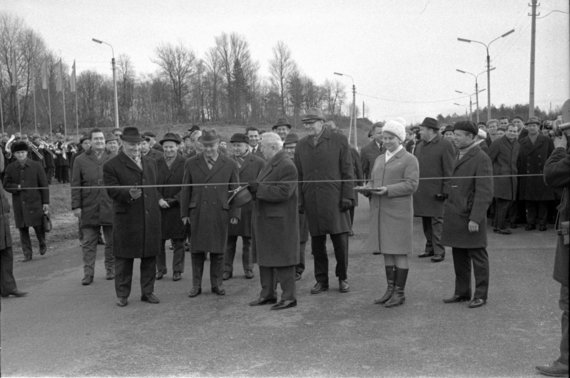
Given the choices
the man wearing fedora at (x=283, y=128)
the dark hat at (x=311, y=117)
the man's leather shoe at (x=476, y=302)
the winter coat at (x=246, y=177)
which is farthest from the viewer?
the man wearing fedora at (x=283, y=128)

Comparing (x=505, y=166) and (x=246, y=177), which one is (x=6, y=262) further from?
(x=505, y=166)

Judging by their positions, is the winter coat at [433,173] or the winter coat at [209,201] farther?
the winter coat at [433,173]

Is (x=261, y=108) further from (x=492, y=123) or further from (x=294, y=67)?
(x=492, y=123)

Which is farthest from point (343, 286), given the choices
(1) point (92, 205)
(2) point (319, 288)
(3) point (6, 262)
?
(3) point (6, 262)

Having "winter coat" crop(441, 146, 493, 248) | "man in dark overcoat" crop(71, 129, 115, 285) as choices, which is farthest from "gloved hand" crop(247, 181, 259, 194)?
"man in dark overcoat" crop(71, 129, 115, 285)

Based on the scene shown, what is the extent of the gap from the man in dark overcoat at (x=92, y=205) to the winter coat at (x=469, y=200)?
194 inches

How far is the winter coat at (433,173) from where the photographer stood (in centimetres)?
959

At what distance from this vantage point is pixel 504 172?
11.7 metres

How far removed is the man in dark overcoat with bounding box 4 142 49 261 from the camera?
33.5 ft

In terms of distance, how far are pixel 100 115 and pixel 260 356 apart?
1669 inches

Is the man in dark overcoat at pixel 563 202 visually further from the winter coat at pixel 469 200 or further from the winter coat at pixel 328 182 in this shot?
the winter coat at pixel 328 182

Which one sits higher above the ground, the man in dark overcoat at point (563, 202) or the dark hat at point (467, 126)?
the dark hat at point (467, 126)

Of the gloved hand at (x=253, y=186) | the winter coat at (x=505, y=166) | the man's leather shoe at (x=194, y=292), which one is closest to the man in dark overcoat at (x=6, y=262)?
the man's leather shoe at (x=194, y=292)

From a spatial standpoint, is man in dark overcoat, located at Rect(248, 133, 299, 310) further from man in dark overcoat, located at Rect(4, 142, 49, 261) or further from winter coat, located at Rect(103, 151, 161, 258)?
man in dark overcoat, located at Rect(4, 142, 49, 261)
